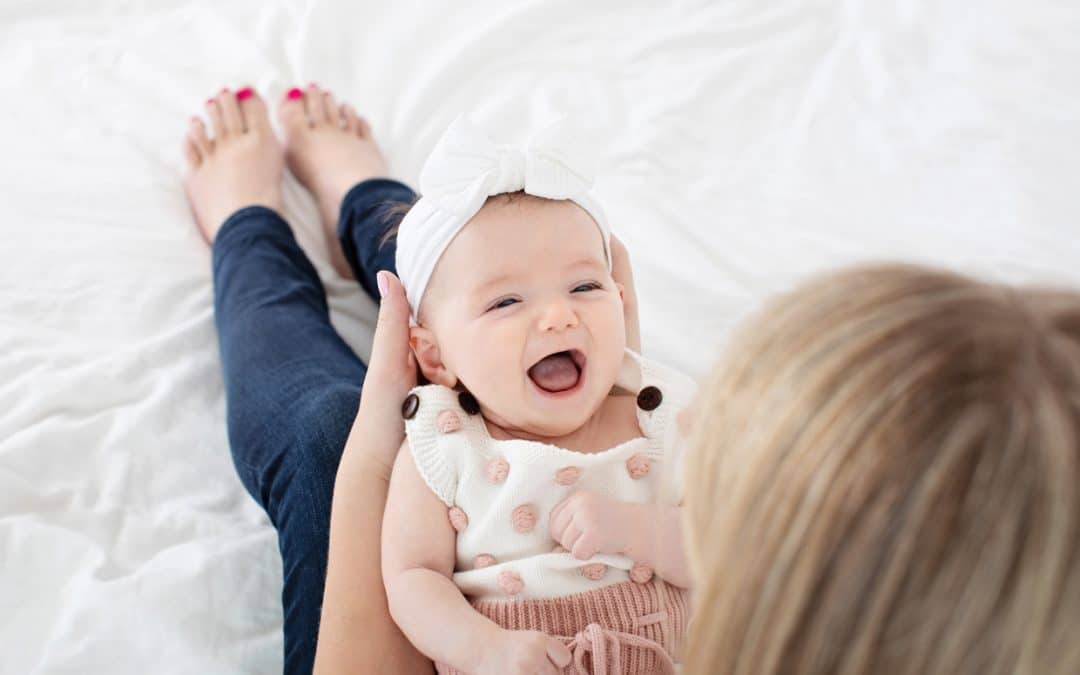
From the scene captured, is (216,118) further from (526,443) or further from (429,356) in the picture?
(526,443)

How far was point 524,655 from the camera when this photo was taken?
32.2 inches

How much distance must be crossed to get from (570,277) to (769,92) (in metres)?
0.83

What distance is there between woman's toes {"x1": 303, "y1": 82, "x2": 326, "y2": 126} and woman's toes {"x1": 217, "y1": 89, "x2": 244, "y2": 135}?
0.11 m

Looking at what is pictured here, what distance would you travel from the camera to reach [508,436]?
3.32ft

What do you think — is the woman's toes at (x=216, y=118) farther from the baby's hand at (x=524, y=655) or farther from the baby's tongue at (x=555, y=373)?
the baby's hand at (x=524, y=655)

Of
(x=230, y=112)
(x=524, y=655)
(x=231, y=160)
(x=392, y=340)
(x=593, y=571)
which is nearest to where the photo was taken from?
(x=524, y=655)

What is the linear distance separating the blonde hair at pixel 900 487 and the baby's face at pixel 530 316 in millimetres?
417

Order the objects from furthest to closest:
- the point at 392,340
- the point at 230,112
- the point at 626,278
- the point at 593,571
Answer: the point at 230,112
the point at 626,278
the point at 392,340
the point at 593,571

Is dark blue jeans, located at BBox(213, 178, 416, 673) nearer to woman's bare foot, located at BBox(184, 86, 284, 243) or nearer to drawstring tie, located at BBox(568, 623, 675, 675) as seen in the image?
woman's bare foot, located at BBox(184, 86, 284, 243)

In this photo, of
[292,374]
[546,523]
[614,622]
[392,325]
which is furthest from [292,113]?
[614,622]

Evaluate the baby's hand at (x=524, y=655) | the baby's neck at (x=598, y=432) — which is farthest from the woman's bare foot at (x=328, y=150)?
the baby's hand at (x=524, y=655)

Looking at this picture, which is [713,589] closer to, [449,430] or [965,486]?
[965,486]

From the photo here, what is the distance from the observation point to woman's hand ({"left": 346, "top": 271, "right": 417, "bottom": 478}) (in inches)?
39.0

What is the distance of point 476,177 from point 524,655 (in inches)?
18.4
